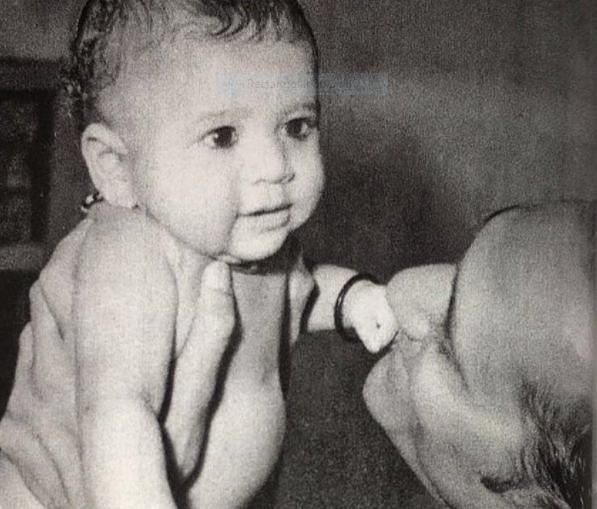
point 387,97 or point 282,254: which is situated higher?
point 387,97

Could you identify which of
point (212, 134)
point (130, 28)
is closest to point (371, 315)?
point (212, 134)

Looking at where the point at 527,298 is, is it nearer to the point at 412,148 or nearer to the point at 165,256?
the point at 412,148

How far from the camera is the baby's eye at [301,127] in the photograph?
0.90 metres

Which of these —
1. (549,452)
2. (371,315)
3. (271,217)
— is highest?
(271,217)

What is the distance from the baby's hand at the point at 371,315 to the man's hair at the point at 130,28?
26 centimetres

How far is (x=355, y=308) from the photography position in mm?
967

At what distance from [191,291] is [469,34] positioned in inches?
14.4

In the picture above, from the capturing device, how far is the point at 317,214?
3.03ft

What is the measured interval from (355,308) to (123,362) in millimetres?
244

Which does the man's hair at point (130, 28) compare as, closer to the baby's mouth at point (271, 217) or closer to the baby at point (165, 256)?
the baby at point (165, 256)

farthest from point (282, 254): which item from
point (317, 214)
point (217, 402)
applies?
point (217, 402)

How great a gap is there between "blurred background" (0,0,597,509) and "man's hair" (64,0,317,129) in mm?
82

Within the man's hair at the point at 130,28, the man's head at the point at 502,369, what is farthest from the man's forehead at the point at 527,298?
the man's hair at the point at 130,28

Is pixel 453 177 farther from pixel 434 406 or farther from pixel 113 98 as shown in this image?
pixel 113 98
